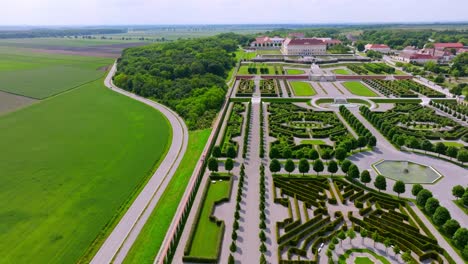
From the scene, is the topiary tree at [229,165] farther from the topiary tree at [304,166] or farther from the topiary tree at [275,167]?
the topiary tree at [304,166]

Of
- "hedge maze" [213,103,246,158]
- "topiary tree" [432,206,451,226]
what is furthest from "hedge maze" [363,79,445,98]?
"topiary tree" [432,206,451,226]

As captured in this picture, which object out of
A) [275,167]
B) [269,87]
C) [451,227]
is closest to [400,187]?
[451,227]

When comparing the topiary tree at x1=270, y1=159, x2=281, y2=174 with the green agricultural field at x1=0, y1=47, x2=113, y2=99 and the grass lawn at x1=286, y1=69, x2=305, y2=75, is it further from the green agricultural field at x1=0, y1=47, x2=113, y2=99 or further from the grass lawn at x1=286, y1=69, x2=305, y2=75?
the grass lawn at x1=286, y1=69, x2=305, y2=75

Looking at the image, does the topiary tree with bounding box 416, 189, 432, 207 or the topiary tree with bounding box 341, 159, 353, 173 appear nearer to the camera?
the topiary tree with bounding box 416, 189, 432, 207

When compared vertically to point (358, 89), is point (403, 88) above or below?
above

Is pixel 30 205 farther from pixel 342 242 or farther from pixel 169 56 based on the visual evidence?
pixel 169 56

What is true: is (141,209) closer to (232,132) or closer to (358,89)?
(232,132)
